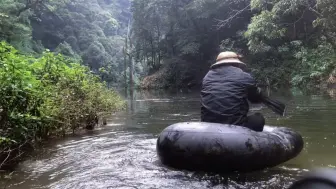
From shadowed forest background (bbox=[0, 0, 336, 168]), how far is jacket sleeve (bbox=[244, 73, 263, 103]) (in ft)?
8.83

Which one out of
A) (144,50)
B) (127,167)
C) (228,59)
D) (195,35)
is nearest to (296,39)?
(195,35)

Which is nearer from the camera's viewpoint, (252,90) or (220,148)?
(220,148)

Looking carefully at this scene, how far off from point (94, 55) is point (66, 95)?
36.0 meters

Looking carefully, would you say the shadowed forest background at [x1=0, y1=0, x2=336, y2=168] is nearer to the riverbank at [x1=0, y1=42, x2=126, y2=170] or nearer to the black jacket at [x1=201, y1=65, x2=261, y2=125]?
the riverbank at [x1=0, y1=42, x2=126, y2=170]

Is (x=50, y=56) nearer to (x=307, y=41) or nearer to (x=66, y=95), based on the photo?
(x=66, y=95)

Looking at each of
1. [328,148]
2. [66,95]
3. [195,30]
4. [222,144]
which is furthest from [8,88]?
[195,30]

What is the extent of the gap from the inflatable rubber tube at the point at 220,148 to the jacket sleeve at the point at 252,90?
1.95 ft

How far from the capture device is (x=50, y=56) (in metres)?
6.71

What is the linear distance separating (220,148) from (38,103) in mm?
2478

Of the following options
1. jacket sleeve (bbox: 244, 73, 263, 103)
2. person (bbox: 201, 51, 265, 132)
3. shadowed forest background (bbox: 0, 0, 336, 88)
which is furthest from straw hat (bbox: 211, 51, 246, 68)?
shadowed forest background (bbox: 0, 0, 336, 88)

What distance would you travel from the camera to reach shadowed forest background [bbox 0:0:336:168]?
4.48 m

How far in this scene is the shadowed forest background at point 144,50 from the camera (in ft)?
14.7

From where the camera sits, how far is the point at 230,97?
13.8 ft

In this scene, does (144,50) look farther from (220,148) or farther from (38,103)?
(220,148)
